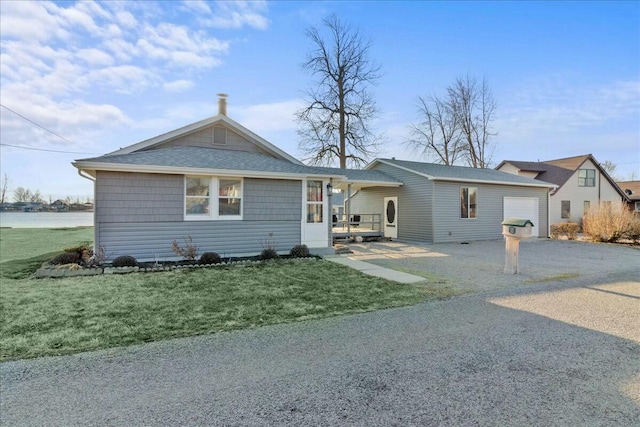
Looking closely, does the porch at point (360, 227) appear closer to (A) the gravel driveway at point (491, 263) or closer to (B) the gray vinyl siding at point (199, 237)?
(A) the gravel driveway at point (491, 263)

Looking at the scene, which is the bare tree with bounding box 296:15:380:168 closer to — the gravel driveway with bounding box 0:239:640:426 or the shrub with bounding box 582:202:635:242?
the shrub with bounding box 582:202:635:242

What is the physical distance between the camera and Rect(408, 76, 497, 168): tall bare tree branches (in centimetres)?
3438

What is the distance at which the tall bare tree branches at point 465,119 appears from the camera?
3438 cm

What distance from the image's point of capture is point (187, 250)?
9.89m

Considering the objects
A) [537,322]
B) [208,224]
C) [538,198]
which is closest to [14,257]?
[208,224]

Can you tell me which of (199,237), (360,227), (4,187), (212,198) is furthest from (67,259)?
(4,187)

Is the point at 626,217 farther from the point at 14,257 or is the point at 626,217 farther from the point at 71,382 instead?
the point at 14,257

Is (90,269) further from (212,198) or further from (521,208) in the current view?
(521,208)

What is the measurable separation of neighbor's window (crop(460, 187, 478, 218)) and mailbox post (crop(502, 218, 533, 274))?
815 cm

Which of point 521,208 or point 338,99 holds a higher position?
point 338,99

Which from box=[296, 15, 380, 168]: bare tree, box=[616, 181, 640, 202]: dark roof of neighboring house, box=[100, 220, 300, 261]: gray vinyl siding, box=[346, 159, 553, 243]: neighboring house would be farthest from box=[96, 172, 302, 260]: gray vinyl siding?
box=[616, 181, 640, 202]: dark roof of neighboring house

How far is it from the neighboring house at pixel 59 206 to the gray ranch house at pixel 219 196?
27.0 meters

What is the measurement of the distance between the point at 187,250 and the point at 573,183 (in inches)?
1157

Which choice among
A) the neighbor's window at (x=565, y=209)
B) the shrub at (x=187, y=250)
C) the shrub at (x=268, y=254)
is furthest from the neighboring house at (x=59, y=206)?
the neighbor's window at (x=565, y=209)
